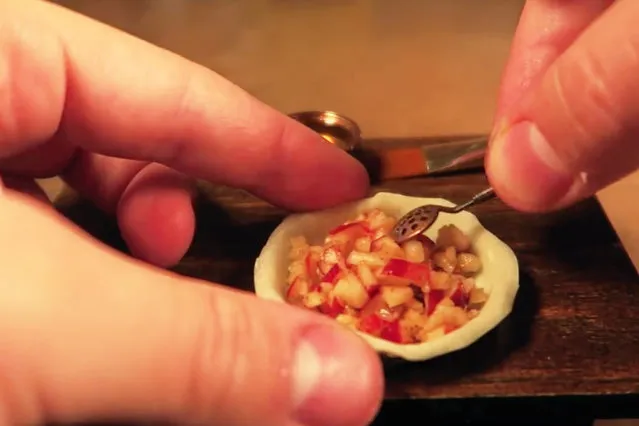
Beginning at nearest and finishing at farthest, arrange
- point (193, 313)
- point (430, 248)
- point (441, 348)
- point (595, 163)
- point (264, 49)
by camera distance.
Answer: point (193, 313), point (595, 163), point (441, 348), point (430, 248), point (264, 49)

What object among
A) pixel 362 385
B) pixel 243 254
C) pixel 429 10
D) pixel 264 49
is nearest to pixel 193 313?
pixel 362 385

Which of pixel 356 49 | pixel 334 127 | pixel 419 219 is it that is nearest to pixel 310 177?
pixel 419 219

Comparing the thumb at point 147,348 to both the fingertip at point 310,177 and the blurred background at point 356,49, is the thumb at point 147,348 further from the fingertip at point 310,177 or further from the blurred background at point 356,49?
the blurred background at point 356,49

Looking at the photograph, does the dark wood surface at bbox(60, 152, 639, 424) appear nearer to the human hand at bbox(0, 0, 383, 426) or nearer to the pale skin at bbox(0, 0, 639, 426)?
the pale skin at bbox(0, 0, 639, 426)

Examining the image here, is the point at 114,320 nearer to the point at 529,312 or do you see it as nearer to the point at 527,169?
→ the point at 527,169

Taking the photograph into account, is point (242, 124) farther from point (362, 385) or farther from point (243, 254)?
point (362, 385)

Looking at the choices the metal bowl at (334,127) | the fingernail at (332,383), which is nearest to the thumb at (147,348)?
the fingernail at (332,383)
